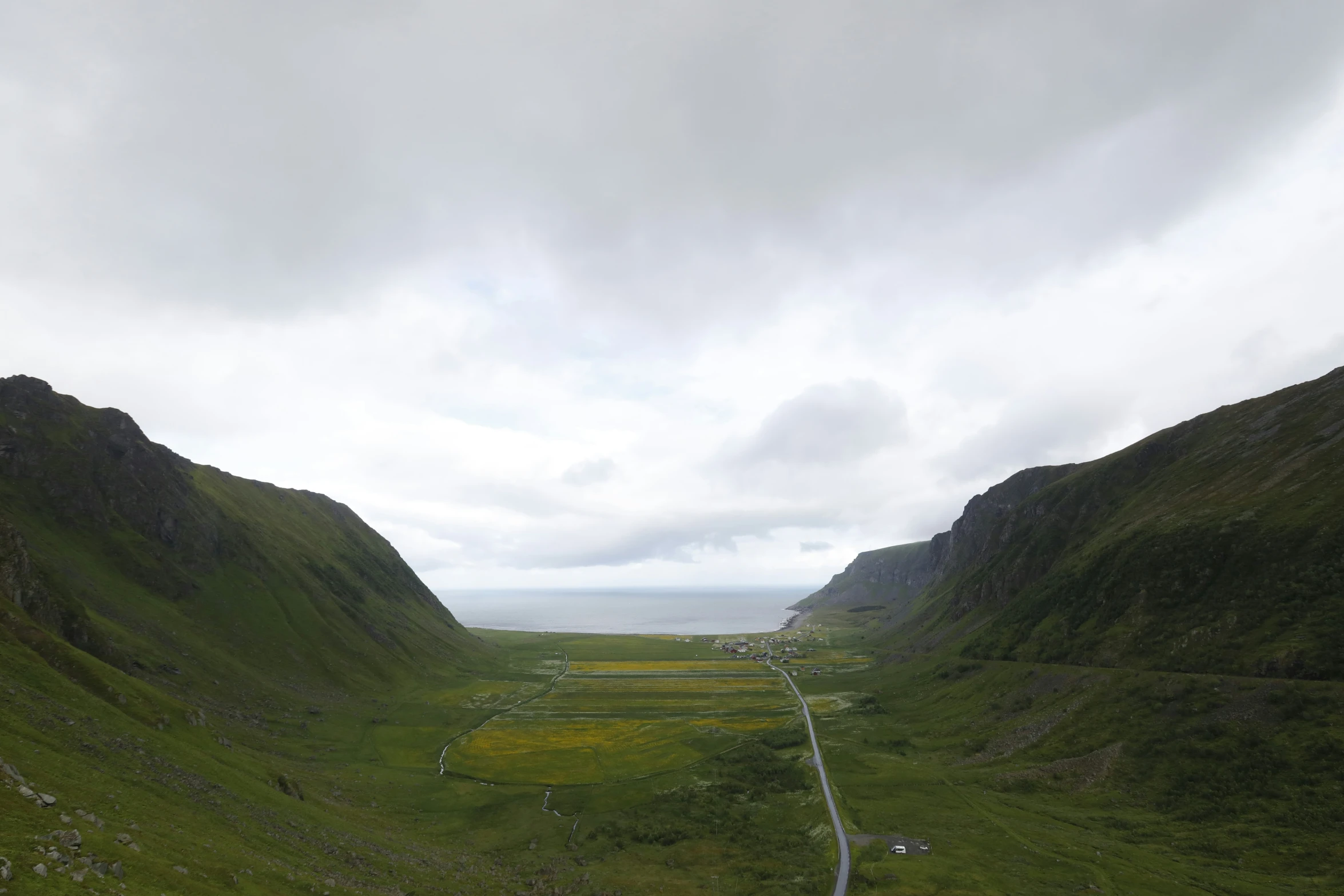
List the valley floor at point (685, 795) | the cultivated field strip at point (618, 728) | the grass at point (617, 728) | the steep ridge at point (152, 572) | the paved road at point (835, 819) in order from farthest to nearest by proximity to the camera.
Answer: the cultivated field strip at point (618, 728) < the grass at point (617, 728) < the steep ridge at point (152, 572) < the paved road at point (835, 819) < the valley floor at point (685, 795)

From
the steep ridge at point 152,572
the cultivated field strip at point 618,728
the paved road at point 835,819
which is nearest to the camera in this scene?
the paved road at point 835,819

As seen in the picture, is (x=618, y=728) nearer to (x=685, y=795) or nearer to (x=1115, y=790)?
(x=685, y=795)

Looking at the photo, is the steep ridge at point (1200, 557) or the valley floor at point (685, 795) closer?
the valley floor at point (685, 795)

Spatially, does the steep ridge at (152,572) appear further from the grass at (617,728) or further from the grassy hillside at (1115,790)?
the grassy hillside at (1115,790)

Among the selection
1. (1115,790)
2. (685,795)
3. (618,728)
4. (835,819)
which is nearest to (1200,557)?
(1115,790)

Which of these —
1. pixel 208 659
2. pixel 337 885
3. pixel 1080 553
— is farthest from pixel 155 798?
pixel 1080 553

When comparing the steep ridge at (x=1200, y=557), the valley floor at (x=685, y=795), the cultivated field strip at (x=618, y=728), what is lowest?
the cultivated field strip at (x=618, y=728)

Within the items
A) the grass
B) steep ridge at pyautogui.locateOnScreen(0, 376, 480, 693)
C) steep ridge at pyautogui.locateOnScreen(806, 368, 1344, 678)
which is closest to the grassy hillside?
steep ridge at pyautogui.locateOnScreen(806, 368, 1344, 678)

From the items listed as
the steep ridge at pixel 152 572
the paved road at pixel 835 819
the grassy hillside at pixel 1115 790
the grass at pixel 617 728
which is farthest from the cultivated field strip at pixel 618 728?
the steep ridge at pixel 152 572
